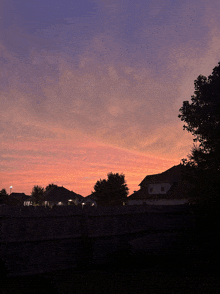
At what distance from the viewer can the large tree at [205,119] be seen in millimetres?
16672

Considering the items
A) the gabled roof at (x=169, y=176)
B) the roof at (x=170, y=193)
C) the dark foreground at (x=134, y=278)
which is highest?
the gabled roof at (x=169, y=176)

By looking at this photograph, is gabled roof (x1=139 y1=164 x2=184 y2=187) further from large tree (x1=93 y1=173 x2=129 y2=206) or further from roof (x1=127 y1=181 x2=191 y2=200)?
large tree (x1=93 y1=173 x2=129 y2=206)

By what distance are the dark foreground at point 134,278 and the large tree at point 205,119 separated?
891 centimetres

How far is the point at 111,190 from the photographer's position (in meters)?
57.3

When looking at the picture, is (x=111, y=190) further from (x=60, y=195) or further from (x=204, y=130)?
(x=204, y=130)

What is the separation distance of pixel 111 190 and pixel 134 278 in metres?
50.3

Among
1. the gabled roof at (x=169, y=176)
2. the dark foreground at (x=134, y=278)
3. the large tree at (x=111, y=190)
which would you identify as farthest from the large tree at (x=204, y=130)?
the large tree at (x=111, y=190)

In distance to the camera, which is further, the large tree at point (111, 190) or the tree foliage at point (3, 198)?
the large tree at point (111, 190)

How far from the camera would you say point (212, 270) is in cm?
843

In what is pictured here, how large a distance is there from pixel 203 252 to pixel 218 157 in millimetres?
8337

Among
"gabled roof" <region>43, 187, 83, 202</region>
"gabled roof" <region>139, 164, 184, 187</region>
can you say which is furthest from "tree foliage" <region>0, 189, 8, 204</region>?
"gabled roof" <region>139, 164, 184, 187</region>

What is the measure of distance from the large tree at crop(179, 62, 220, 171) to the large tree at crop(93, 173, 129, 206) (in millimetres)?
38686

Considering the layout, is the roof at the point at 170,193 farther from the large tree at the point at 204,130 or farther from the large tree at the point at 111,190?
A: the large tree at the point at 204,130

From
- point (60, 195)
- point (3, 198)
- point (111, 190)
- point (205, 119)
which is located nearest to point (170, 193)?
point (111, 190)
